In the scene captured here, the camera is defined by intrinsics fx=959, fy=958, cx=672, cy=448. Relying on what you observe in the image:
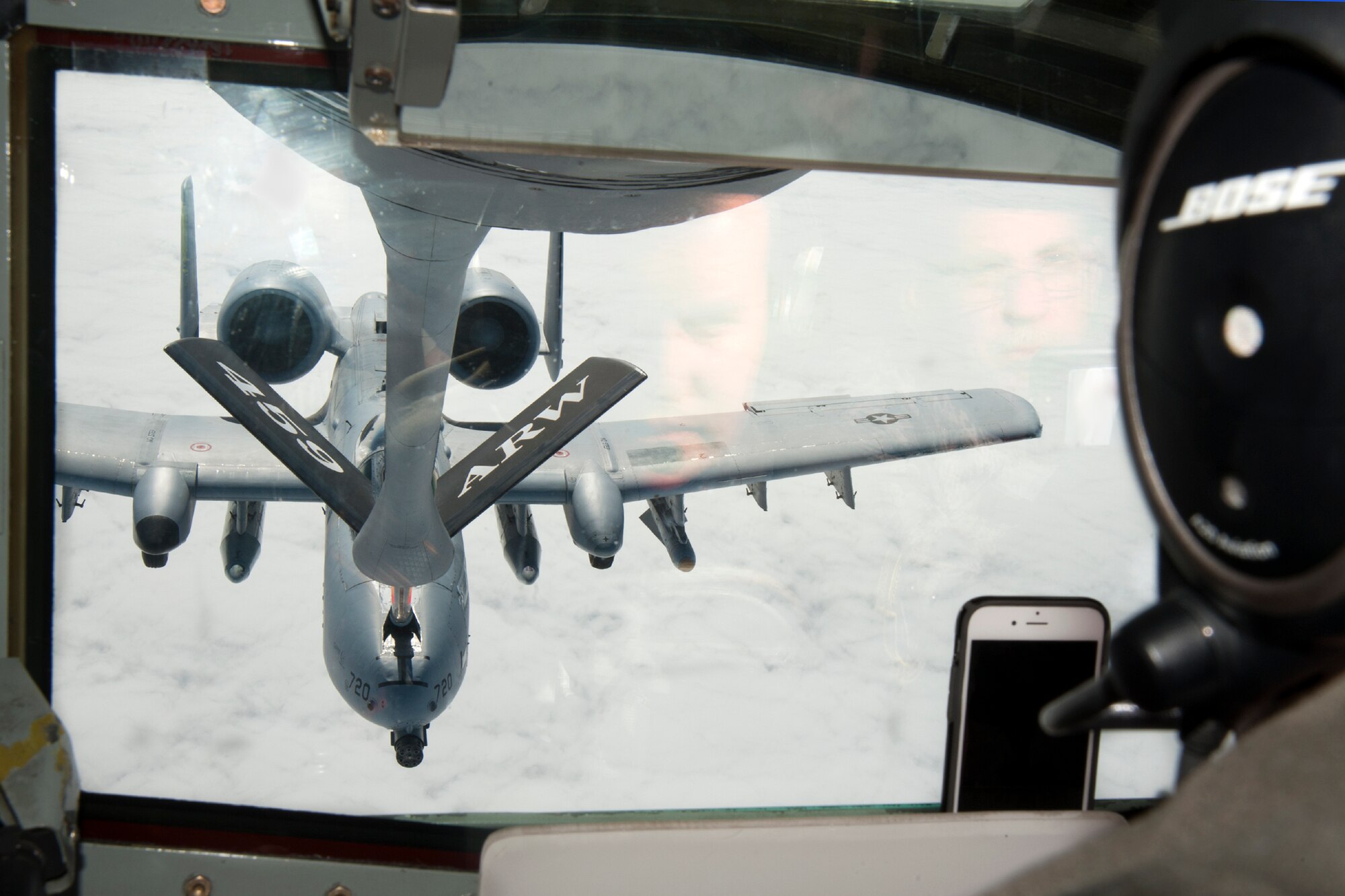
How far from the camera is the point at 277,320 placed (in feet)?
4.48

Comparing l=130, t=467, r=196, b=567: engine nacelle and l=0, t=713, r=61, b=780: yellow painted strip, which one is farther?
l=130, t=467, r=196, b=567: engine nacelle

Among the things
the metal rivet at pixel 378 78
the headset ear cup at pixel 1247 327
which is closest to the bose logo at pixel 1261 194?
the headset ear cup at pixel 1247 327

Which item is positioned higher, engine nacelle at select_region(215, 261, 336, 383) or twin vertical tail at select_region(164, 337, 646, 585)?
engine nacelle at select_region(215, 261, 336, 383)

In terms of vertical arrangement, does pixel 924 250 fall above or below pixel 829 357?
above

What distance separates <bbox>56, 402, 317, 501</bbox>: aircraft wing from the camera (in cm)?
135

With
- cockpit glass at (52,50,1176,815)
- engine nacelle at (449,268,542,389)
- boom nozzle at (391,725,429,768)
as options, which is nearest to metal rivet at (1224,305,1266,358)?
cockpit glass at (52,50,1176,815)

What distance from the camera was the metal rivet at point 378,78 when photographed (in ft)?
2.20

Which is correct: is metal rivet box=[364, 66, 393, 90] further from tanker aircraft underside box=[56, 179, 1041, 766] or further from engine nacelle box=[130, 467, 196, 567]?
engine nacelle box=[130, 467, 196, 567]

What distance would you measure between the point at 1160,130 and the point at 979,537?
103 cm

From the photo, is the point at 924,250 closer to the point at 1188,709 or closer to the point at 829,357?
the point at 829,357

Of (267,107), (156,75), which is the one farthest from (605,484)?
(156,75)

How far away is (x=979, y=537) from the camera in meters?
1.42

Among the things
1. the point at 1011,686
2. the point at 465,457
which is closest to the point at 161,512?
the point at 465,457

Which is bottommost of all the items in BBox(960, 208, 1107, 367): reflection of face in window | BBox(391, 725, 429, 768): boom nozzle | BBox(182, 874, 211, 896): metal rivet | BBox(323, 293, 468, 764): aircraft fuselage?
BBox(182, 874, 211, 896): metal rivet
